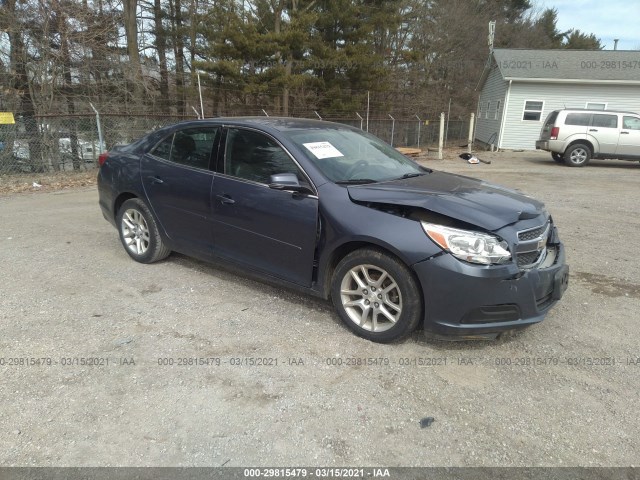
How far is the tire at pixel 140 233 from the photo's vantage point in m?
4.47

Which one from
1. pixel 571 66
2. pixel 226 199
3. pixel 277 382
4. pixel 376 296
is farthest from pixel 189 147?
pixel 571 66

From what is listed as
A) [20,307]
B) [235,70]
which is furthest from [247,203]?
[235,70]

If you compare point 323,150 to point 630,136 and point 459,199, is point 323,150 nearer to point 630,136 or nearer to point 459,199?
point 459,199

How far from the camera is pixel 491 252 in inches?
108

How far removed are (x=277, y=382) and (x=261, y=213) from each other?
1.38 metres

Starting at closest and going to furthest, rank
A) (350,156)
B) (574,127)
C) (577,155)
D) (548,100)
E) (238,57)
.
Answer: (350,156) < (574,127) < (577,155) < (238,57) < (548,100)

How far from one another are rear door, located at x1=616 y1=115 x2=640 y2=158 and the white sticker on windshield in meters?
14.2

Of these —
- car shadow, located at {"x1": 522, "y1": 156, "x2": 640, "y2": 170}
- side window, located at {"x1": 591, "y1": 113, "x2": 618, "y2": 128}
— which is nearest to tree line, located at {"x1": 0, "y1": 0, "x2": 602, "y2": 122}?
car shadow, located at {"x1": 522, "y1": 156, "x2": 640, "y2": 170}

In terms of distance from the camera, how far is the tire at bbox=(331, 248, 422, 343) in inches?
114

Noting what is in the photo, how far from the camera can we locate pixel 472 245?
2748 mm

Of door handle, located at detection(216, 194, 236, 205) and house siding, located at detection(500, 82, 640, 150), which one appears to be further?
house siding, located at detection(500, 82, 640, 150)

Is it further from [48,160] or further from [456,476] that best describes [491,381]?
[48,160]

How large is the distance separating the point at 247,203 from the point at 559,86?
68.3 feet

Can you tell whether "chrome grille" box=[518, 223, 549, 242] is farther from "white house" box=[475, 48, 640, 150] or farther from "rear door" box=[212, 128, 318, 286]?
"white house" box=[475, 48, 640, 150]
